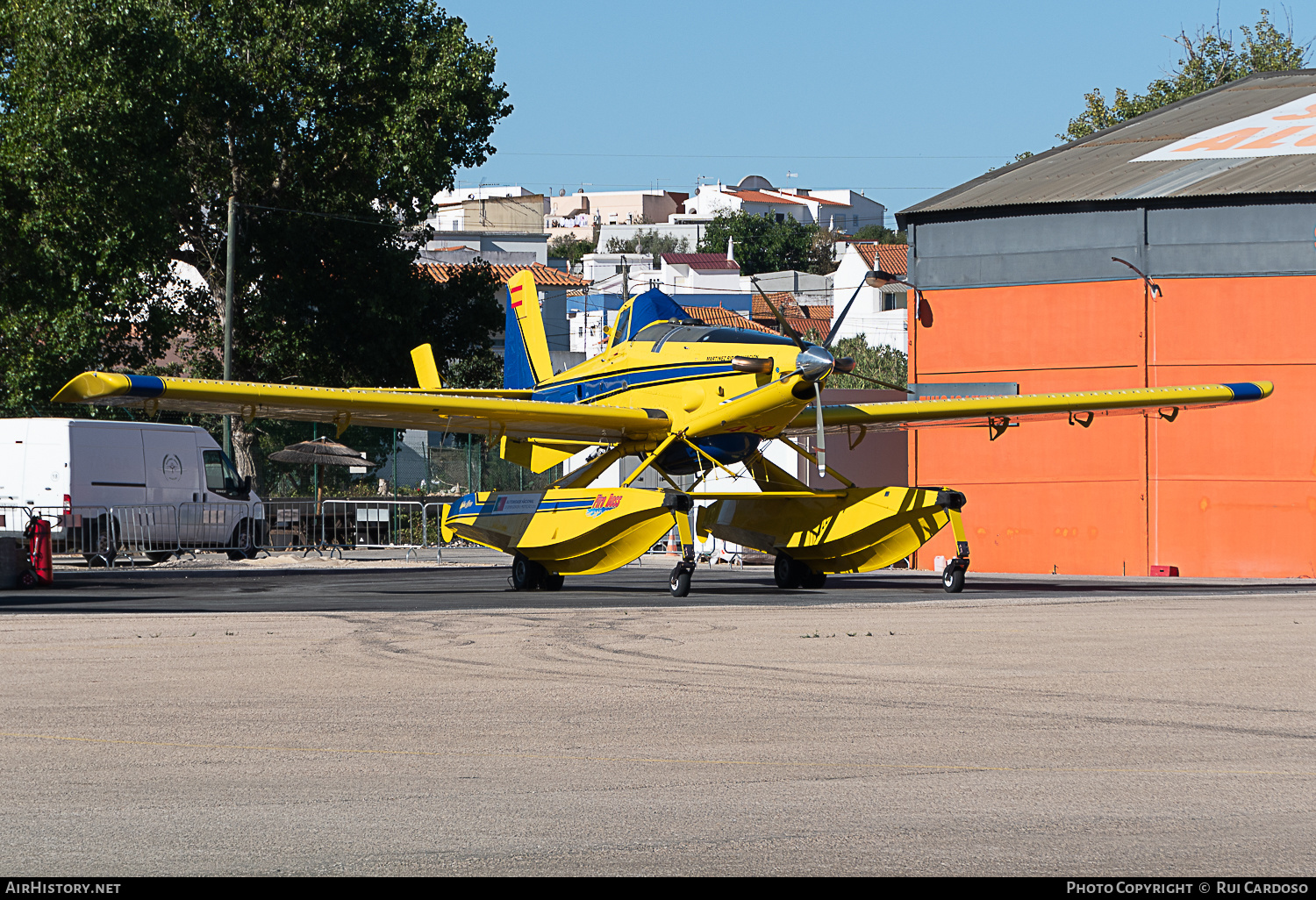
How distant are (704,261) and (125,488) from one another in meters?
101

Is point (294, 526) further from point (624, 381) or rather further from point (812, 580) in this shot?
point (812, 580)

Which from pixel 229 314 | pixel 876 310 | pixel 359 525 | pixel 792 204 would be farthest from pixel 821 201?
pixel 359 525

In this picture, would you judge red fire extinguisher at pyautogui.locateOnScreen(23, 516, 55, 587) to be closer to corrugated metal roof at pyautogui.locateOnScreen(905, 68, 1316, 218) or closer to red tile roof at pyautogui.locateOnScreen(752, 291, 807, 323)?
corrugated metal roof at pyautogui.locateOnScreen(905, 68, 1316, 218)

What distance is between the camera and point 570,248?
16012 cm

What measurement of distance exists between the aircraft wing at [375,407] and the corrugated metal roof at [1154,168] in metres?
11.8

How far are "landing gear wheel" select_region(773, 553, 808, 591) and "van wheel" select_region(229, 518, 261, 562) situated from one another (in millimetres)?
13446

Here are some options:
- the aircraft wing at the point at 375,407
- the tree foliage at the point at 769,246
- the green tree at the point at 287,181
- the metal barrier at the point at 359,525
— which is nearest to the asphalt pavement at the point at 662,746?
the aircraft wing at the point at 375,407

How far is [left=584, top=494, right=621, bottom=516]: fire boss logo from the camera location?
1908 cm

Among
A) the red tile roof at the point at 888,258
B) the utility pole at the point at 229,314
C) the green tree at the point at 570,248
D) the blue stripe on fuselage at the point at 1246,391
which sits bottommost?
the blue stripe on fuselage at the point at 1246,391

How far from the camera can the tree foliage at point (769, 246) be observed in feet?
446

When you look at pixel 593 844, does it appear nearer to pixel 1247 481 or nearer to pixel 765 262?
pixel 1247 481

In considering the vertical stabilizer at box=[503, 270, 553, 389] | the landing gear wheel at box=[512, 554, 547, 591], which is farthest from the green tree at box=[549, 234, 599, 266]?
the landing gear wheel at box=[512, 554, 547, 591]

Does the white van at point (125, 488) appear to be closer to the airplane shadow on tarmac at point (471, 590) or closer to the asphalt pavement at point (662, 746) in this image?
the airplane shadow on tarmac at point (471, 590)

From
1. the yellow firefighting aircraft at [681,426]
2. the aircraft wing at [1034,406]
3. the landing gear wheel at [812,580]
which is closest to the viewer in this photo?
the yellow firefighting aircraft at [681,426]
